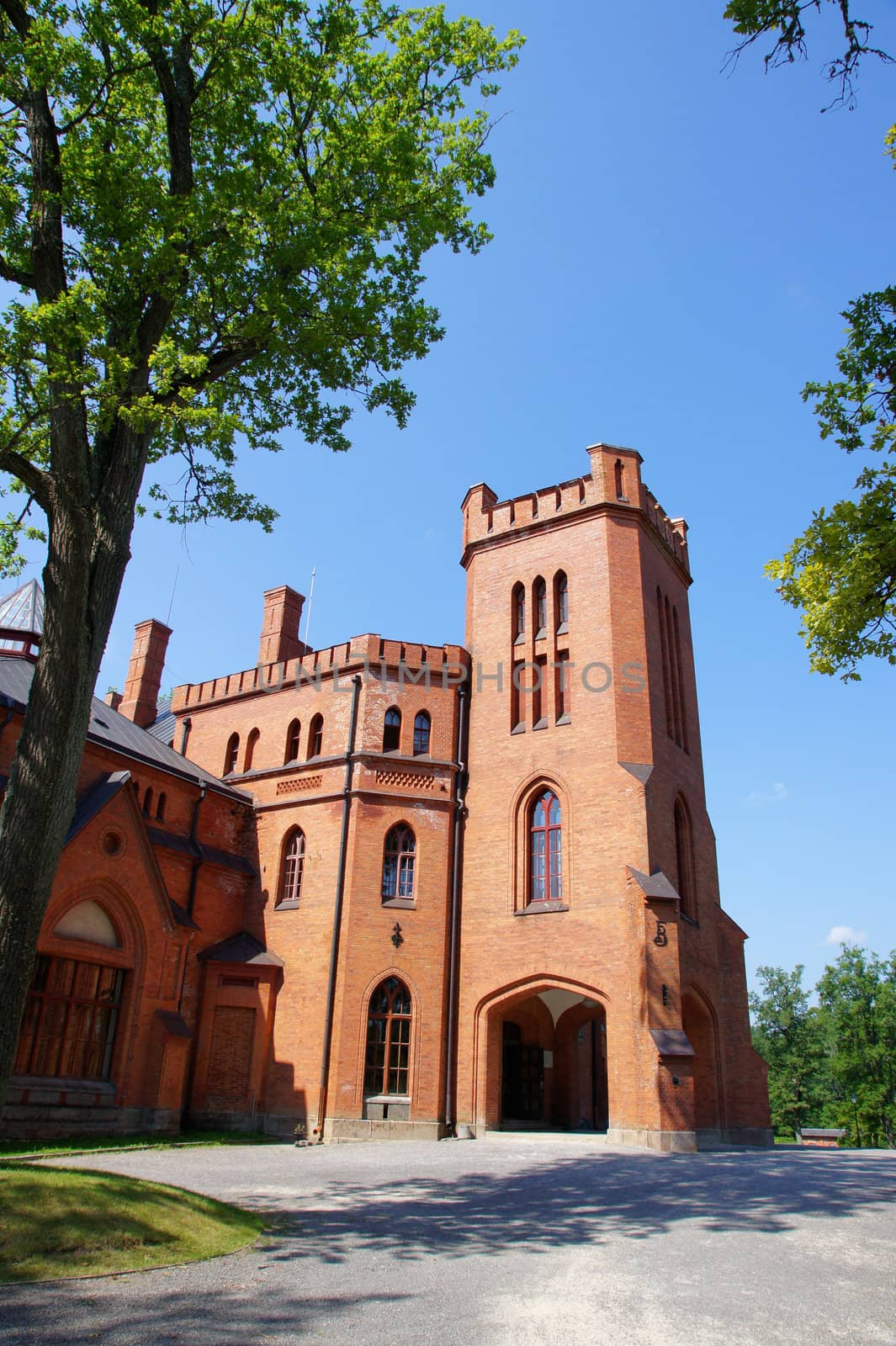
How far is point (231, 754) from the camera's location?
81.5 feet

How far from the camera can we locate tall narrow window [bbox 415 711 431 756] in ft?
72.0

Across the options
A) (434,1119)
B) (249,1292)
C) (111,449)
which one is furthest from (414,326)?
(434,1119)

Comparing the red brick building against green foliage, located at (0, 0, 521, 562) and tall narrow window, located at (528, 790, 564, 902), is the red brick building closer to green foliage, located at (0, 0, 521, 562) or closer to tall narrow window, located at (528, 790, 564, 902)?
tall narrow window, located at (528, 790, 564, 902)

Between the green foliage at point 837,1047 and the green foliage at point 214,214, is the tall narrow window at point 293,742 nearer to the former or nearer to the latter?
the green foliage at point 214,214

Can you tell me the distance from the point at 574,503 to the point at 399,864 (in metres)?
9.64

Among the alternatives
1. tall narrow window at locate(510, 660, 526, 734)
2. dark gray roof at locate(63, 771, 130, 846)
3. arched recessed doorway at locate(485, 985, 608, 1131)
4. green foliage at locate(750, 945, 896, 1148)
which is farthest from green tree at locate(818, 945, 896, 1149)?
dark gray roof at locate(63, 771, 130, 846)

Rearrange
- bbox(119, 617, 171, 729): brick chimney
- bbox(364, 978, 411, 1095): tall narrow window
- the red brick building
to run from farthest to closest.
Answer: bbox(119, 617, 171, 729): brick chimney < bbox(364, 978, 411, 1095): tall narrow window < the red brick building

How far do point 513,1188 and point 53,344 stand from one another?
10422 mm

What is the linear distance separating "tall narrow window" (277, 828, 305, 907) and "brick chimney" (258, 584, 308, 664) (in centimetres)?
603

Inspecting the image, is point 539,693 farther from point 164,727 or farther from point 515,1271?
point 515,1271

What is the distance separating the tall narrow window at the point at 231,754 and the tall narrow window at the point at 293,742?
186cm

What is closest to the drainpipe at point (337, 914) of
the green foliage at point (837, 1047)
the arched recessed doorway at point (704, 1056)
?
the arched recessed doorway at point (704, 1056)

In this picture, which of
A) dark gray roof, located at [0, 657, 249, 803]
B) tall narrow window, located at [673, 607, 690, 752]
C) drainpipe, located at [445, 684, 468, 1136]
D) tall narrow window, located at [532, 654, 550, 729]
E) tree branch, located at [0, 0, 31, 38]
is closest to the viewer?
tree branch, located at [0, 0, 31, 38]

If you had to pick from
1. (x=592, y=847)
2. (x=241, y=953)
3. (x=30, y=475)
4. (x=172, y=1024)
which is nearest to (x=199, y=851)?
(x=241, y=953)
